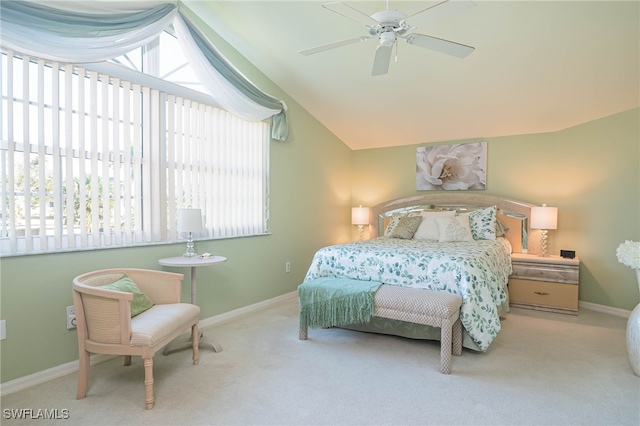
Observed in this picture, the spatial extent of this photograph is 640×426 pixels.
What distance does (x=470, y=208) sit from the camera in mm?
4762

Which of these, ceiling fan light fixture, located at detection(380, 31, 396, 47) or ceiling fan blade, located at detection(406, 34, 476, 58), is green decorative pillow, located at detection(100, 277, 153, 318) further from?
ceiling fan blade, located at detection(406, 34, 476, 58)

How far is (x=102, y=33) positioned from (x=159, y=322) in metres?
2.10

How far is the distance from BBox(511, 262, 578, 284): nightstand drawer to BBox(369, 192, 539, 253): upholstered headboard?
1.35 feet

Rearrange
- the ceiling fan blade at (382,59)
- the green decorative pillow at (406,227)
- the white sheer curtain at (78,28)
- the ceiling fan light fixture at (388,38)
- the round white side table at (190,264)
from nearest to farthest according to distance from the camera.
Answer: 1. the white sheer curtain at (78,28)
2. the ceiling fan light fixture at (388,38)
3. the ceiling fan blade at (382,59)
4. the round white side table at (190,264)
5. the green decorative pillow at (406,227)

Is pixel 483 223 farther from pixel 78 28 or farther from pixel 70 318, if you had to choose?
pixel 78 28

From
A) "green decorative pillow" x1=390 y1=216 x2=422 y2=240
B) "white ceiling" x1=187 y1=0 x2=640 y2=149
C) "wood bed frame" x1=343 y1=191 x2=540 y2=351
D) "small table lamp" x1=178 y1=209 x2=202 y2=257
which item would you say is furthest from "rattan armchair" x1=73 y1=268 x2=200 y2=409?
"green decorative pillow" x1=390 y1=216 x2=422 y2=240

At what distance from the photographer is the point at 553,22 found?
2.81 metres

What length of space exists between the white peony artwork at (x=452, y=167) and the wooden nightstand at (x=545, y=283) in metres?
1.22

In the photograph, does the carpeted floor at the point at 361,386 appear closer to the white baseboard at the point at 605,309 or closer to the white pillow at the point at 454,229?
the white baseboard at the point at 605,309

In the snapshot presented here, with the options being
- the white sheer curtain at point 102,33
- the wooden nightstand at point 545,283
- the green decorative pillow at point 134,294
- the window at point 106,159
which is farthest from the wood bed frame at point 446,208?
the white sheer curtain at point 102,33

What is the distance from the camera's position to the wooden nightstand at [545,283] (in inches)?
154

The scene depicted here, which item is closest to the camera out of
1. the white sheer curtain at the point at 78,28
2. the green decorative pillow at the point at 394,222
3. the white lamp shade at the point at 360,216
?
the white sheer curtain at the point at 78,28

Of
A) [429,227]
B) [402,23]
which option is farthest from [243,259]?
[402,23]

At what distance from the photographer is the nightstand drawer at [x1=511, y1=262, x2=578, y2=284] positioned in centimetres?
391
